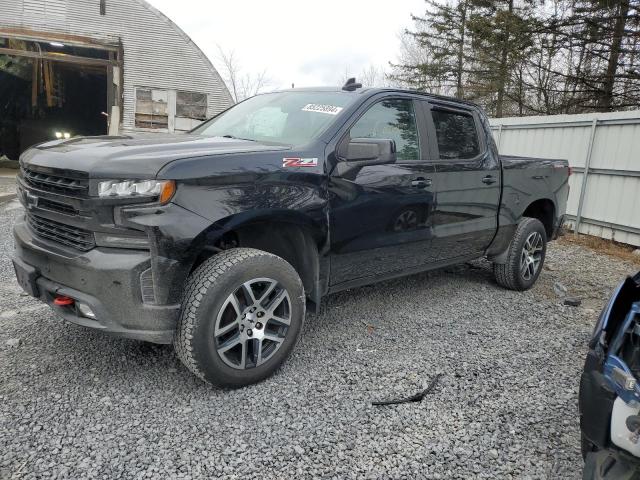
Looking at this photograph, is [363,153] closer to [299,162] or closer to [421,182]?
[299,162]

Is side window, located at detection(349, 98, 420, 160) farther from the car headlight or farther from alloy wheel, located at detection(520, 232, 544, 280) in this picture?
alloy wheel, located at detection(520, 232, 544, 280)

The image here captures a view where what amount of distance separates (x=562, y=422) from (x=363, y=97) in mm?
2533

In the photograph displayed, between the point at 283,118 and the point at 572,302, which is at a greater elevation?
the point at 283,118

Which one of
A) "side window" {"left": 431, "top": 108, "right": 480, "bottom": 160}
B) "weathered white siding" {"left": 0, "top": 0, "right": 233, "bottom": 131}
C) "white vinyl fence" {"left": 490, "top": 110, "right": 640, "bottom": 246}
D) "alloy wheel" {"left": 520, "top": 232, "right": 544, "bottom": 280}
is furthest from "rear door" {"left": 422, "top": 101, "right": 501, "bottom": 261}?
"weathered white siding" {"left": 0, "top": 0, "right": 233, "bottom": 131}

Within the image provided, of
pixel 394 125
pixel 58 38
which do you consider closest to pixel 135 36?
pixel 58 38

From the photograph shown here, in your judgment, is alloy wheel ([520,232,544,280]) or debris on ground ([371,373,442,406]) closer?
debris on ground ([371,373,442,406])

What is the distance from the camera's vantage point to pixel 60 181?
2682 millimetres

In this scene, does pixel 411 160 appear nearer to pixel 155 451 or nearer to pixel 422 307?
pixel 422 307

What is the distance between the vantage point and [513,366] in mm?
3469

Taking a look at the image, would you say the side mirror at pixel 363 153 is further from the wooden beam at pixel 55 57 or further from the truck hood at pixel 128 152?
the wooden beam at pixel 55 57

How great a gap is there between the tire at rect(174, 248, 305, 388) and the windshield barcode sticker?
4.05ft

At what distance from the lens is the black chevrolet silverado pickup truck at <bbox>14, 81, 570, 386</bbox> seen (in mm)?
2527

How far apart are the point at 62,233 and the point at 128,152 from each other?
24.2 inches

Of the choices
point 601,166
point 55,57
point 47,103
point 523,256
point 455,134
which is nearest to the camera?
point 455,134
